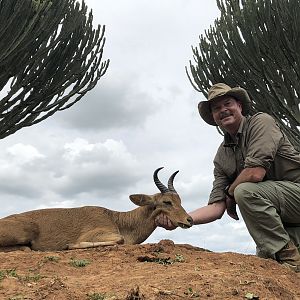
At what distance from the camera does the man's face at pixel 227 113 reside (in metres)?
6.00

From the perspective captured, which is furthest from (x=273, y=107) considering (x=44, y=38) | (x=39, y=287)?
(x=39, y=287)

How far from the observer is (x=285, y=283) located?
15.8 feet

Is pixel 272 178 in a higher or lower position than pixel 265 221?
higher

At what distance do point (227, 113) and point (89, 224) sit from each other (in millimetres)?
2582

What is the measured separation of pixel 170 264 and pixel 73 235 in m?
2.60

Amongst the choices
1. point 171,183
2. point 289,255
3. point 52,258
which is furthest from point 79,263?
point 171,183

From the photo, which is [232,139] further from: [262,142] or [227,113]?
[262,142]

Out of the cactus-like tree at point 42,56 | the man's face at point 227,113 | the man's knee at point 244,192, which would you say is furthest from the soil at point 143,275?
the cactus-like tree at point 42,56

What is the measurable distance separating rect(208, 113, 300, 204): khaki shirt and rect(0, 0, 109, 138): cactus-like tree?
6269 millimetres

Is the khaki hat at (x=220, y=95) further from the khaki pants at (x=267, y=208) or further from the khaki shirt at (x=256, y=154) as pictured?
the khaki pants at (x=267, y=208)

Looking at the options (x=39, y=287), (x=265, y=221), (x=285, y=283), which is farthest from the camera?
(x=265, y=221)

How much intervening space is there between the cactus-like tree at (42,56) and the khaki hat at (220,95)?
18.9 ft

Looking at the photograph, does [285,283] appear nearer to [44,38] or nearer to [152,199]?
[152,199]

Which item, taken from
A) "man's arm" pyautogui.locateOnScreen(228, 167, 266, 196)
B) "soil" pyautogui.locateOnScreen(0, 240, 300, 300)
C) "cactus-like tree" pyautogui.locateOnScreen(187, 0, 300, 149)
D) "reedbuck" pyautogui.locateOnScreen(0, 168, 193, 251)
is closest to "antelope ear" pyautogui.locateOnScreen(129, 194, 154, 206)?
"reedbuck" pyautogui.locateOnScreen(0, 168, 193, 251)
